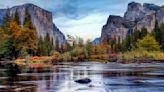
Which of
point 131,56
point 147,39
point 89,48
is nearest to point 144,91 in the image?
point 131,56

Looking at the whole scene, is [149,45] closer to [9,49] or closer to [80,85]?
[9,49]

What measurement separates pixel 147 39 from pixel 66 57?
1403 inches

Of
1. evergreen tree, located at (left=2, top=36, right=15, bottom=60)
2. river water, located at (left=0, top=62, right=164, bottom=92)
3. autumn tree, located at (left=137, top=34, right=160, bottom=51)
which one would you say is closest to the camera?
river water, located at (left=0, top=62, right=164, bottom=92)

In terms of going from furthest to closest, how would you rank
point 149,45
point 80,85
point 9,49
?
point 149,45 → point 9,49 → point 80,85

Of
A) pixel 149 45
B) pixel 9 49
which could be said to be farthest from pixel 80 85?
pixel 149 45

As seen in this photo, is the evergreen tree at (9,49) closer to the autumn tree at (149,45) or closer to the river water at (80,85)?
the river water at (80,85)

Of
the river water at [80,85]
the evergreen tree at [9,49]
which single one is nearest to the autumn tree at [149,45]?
the evergreen tree at [9,49]

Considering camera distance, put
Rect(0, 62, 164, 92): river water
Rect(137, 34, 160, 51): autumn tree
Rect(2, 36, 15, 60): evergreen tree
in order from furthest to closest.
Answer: Rect(137, 34, 160, 51): autumn tree < Rect(2, 36, 15, 60): evergreen tree < Rect(0, 62, 164, 92): river water

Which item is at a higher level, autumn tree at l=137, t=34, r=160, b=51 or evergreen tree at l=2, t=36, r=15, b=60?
autumn tree at l=137, t=34, r=160, b=51

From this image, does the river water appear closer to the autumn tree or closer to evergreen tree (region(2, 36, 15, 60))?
evergreen tree (region(2, 36, 15, 60))

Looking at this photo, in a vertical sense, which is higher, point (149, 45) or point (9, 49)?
point (149, 45)

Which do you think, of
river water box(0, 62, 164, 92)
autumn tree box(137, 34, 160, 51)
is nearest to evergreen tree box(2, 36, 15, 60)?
river water box(0, 62, 164, 92)

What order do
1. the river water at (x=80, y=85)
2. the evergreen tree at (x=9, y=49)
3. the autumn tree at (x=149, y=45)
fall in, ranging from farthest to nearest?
the autumn tree at (x=149, y=45)
the evergreen tree at (x=9, y=49)
the river water at (x=80, y=85)

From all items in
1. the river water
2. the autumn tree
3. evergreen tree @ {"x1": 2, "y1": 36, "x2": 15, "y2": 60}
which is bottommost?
the river water
